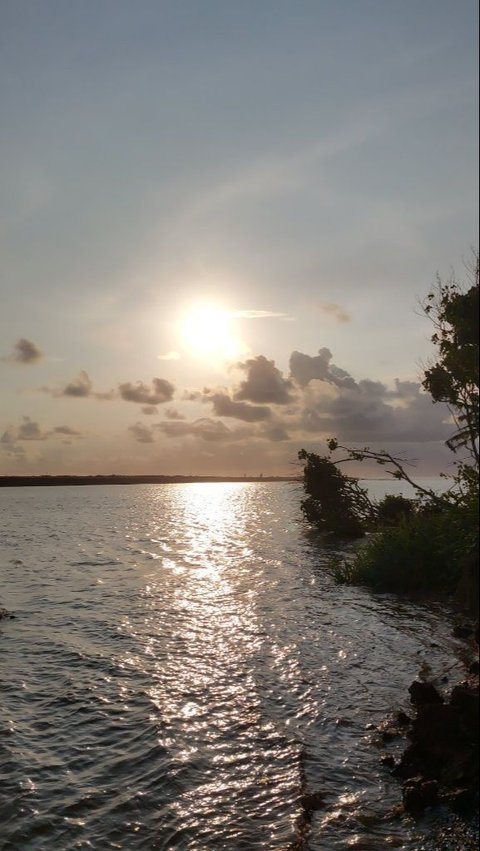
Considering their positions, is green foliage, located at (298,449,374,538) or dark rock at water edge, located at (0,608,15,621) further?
green foliage, located at (298,449,374,538)

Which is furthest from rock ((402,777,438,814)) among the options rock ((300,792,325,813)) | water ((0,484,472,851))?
rock ((300,792,325,813))

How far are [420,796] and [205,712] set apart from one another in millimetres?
6518

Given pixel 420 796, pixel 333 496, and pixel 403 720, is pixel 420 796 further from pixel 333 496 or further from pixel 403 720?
pixel 333 496

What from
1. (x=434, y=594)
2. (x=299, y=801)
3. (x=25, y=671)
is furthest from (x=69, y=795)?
(x=434, y=594)

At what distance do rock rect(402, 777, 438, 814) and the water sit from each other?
33 cm

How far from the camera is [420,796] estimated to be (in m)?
10.1

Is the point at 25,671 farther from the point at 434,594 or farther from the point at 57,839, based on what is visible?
the point at 434,594

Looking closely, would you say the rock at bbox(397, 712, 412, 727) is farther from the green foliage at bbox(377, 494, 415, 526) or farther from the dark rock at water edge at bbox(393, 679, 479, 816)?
the green foliage at bbox(377, 494, 415, 526)

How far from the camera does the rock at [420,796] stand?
9984mm

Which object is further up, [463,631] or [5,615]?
[463,631]

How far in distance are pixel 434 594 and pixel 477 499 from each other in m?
11.6

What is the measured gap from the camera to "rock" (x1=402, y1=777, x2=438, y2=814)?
9.98m

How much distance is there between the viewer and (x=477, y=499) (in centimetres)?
1803

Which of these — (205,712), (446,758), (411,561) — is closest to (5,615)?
(205,712)
